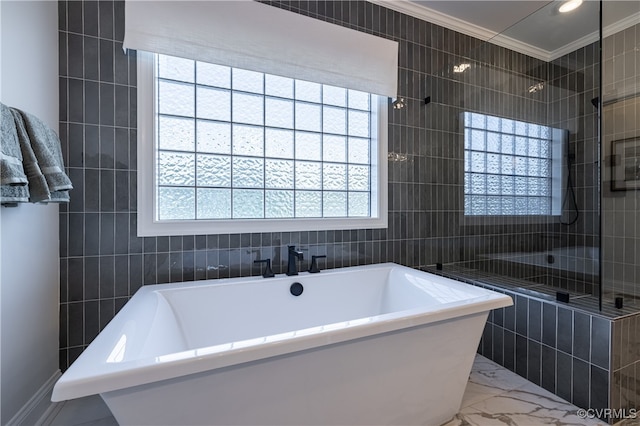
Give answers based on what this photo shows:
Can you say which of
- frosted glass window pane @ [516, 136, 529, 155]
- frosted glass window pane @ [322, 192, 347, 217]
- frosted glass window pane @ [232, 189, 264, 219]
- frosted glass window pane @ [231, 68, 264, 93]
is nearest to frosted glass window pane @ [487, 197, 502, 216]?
frosted glass window pane @ [516, 136, 529, 155]

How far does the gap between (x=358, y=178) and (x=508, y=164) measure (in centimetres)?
148

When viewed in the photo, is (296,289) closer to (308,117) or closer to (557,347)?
(308,117)

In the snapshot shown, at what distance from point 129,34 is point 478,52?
2838mm

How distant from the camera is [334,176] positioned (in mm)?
2340

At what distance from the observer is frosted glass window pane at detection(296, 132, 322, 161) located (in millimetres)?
2205

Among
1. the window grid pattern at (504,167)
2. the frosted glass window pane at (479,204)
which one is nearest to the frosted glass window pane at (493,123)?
the window grid pattern at (504,167)

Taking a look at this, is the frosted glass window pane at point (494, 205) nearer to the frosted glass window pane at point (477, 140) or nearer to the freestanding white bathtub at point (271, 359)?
the frosted glass window pane at point (477, 140)

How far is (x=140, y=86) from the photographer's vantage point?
1729mm

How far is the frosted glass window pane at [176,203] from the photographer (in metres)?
1.83

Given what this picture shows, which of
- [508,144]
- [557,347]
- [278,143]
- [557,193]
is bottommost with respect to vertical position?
[557,347]

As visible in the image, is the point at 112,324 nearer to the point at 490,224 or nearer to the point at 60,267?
the point at 60,267

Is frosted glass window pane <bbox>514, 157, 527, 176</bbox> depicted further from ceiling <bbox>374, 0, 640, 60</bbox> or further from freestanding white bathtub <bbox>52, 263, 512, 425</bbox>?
freestanding white bathtub <bbox>52, 263, 512, 425</bbox>

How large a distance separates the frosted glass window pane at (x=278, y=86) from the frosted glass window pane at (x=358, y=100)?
0.52 meters

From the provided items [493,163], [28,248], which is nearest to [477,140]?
[493,163]
